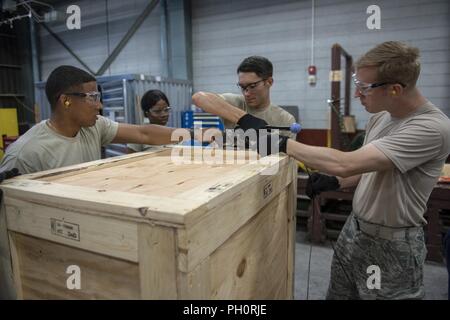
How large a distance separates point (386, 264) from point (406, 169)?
1.85 feet

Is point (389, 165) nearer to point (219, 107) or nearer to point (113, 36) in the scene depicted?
point (219, 107)

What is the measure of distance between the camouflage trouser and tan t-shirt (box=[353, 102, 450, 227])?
0.38ft

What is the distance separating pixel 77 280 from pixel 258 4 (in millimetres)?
5897

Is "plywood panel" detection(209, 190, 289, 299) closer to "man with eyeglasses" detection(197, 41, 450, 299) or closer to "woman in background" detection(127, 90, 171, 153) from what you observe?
"man with eyeglasses" detection(197, 41, 450, 299)

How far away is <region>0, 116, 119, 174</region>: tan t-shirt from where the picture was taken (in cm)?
152

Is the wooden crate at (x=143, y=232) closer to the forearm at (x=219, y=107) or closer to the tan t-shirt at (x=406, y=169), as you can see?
the forearm at (x=219, y=107)

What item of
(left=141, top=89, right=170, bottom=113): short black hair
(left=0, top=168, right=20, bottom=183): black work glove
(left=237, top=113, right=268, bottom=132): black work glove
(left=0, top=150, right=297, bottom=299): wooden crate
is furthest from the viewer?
(left=141, top=89, right=170, bottom=113): short black hair

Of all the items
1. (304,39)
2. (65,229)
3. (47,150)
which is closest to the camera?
(65,229)

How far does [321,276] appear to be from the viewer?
345 centimetres

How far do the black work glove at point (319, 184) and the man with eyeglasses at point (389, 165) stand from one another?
16mm

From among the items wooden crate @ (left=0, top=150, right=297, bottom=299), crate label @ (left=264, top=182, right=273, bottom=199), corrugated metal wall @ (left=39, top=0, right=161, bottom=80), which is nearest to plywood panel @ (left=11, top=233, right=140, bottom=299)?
wooden crate @ (left=0, top=150, right=297, bottom=299)

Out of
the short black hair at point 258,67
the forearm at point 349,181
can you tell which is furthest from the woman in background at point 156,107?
the forearm at point 349,181

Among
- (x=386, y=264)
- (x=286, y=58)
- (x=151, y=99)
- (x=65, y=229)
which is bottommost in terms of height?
(x=386, y=264)

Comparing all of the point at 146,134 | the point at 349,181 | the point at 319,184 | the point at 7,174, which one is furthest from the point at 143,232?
the point at 349,181
